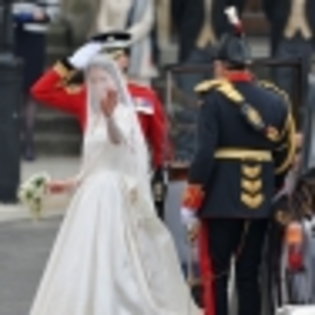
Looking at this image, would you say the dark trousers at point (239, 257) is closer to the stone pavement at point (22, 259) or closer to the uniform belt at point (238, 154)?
the uniform belt at point (238, 154)

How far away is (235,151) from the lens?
380 inches

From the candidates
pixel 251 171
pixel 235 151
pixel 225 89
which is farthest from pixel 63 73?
pixel 251 171

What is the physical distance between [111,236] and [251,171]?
95 centimetres

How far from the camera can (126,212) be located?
401 inches

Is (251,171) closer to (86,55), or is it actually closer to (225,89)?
(225,89)

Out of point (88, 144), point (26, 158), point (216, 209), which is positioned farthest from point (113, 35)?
point (26, 158)

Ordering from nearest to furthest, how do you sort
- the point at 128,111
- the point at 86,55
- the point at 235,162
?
the point at 235,162, the point at 86,55, the point at 128,111

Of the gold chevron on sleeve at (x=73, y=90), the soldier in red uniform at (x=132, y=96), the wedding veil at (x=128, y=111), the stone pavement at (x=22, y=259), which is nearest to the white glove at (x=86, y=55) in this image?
the wedding veil at (x=128, y=111)

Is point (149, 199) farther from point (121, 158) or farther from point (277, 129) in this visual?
point (277, 129)

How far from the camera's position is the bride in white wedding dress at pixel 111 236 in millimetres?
9977

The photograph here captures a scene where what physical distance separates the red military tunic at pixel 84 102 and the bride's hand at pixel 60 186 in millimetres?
357

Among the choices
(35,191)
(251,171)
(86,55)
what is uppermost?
(86,55)

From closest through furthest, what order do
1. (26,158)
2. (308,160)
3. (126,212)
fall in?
(308,160) → (126,212) → (26,158)

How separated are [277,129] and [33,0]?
771 centimetres
